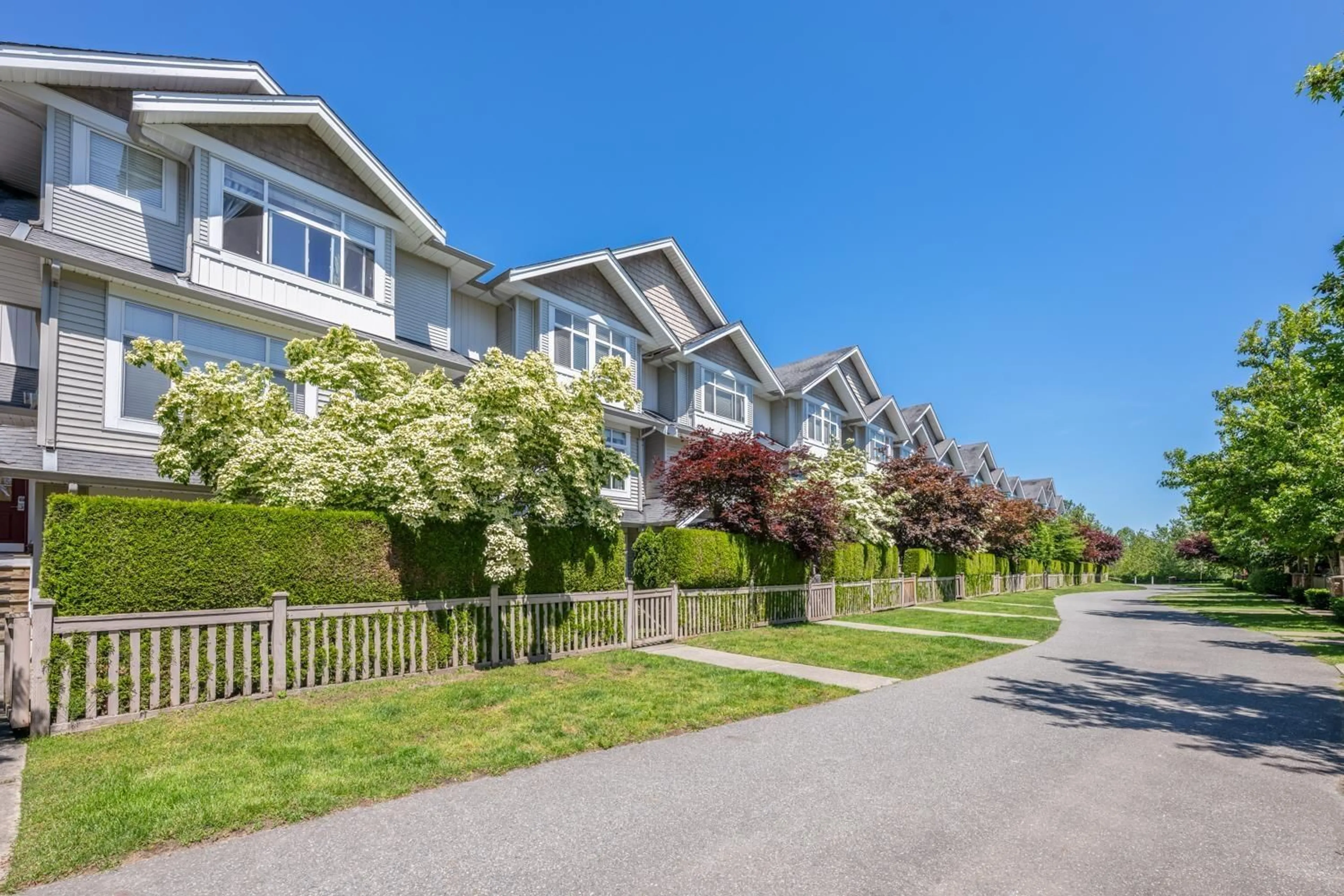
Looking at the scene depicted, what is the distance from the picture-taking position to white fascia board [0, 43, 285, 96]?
11.4m

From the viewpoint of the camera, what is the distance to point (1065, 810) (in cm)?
517

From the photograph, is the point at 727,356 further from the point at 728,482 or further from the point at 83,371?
the point at 83,371

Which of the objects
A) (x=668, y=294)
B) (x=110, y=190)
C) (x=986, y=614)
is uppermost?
(x=668, y=294)

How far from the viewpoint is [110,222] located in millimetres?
12531

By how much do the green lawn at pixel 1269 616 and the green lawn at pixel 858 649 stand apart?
22.5 ft

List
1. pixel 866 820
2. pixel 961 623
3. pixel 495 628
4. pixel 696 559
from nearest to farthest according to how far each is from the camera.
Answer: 1. pixel 866 820
2. pixel 495 628
3. pixel 696 559
4. pixel 961 623

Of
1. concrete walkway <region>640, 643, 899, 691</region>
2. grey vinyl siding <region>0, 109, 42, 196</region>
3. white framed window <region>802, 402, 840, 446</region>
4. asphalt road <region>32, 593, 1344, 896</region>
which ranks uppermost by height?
grey vinyl siding <region>0, 109, 42, 196</region>

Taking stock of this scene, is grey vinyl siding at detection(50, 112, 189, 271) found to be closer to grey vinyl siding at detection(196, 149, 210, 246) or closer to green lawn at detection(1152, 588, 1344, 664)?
grey vinyl siding at detection(196, 149, 210, 246)

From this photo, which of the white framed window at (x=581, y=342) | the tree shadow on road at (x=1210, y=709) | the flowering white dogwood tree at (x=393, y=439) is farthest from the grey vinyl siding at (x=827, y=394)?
the flowering white dogwood tree at (x=393, y=439)

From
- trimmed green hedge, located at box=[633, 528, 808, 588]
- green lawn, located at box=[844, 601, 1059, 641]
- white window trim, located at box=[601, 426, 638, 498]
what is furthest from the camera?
white window trim, located at box=[601, 426, 638, 498]

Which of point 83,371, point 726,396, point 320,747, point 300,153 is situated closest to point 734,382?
point 726,396

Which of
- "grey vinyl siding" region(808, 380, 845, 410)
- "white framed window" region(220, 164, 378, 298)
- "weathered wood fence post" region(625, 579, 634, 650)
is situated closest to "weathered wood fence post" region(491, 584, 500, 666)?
"weathered wood fence post" region(625, 579, 634, 650)

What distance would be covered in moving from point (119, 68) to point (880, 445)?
1310 inches

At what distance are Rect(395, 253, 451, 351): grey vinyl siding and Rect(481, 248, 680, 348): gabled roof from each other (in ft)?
4.67
